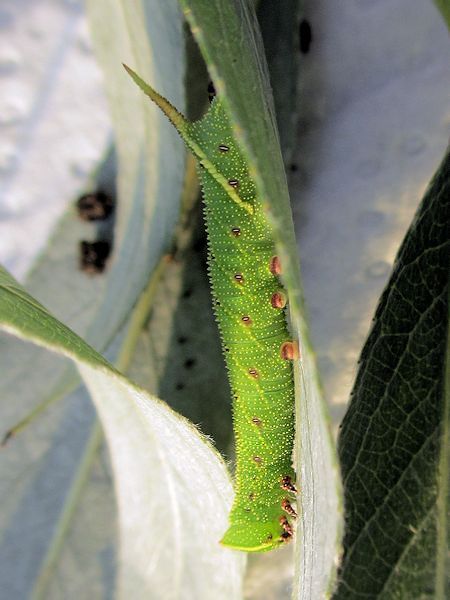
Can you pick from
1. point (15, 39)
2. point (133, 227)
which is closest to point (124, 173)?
A: point (133, 227)

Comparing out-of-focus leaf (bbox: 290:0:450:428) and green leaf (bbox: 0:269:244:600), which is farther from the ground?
out-of-focus leaf (bbox: 290:0:450:428)

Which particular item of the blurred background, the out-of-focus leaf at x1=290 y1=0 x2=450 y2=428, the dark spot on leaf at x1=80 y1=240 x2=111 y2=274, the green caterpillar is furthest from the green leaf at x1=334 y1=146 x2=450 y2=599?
the dark spot on leaf at x1=80 y1=240 x2=111 y2=274

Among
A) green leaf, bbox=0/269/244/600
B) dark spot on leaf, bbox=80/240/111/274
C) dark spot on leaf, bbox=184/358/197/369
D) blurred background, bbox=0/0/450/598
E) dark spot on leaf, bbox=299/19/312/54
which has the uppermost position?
dark spot on leaf, bbox=299/19/312/54

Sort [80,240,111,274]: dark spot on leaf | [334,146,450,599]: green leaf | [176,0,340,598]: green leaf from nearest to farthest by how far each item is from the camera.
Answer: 1. [176,0,340,598]: green leaf
2. [334,146,450,599]: green leaf
3. [80,240,111,274]: dark spot on leaf

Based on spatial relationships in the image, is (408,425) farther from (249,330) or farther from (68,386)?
(68,386)

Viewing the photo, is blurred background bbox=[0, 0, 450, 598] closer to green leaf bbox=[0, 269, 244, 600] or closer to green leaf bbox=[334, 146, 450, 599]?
green leaf bbox=[0, 269, 244, 600]

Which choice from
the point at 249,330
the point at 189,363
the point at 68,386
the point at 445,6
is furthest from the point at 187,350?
the point at 445,6

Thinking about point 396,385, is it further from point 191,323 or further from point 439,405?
point 191,323
